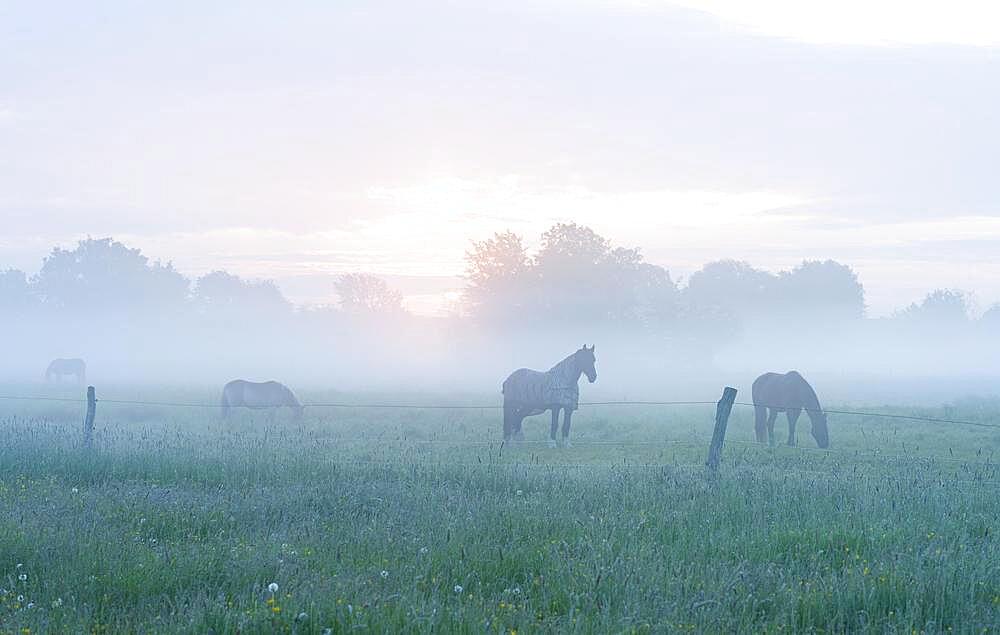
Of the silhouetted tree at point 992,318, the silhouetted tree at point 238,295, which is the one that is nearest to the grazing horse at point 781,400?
the silhouetted tree at point 238,295

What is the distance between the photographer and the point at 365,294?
479ft

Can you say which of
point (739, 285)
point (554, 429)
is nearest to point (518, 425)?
point (554, 429)

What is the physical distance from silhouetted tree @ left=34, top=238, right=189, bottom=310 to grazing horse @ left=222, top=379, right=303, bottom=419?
8375 centimetres

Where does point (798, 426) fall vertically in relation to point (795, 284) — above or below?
below

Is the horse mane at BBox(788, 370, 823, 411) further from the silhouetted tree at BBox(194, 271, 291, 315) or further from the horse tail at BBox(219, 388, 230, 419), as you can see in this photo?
the silhouetted tree at BBox(194, 271, 291, 315)

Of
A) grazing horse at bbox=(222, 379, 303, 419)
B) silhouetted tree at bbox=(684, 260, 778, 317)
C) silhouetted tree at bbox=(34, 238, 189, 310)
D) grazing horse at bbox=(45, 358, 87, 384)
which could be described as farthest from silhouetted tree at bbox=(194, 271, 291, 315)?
grazing horse at bbox=(222, 379, 303, 419)

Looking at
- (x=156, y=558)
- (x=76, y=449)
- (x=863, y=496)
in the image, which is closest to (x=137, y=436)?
(x=76, y=449)

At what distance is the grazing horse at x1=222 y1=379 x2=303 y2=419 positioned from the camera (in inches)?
1041

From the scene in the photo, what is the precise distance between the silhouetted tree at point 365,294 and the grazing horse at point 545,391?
403ft

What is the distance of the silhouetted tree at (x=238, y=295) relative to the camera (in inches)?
5797

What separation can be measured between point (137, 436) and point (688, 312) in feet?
211

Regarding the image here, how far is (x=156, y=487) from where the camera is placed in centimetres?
972

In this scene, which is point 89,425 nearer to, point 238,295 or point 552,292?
point 552,292

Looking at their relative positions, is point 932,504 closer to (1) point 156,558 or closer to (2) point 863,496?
(2) point 863,496
